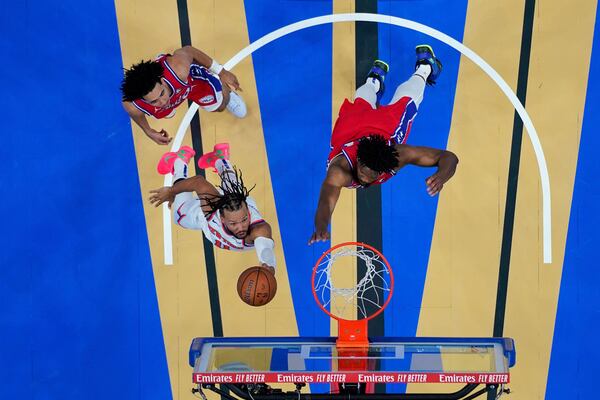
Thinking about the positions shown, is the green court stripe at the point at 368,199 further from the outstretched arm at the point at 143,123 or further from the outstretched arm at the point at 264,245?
the outstretched arm at the point at 143,123

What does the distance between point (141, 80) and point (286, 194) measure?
6.16ft

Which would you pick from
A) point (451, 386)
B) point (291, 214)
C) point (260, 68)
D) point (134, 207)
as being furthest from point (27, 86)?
point (451, 386)

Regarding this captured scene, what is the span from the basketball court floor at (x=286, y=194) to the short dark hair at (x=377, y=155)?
56.2 inches

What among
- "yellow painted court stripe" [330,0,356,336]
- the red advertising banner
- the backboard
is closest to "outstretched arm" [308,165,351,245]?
the backboard

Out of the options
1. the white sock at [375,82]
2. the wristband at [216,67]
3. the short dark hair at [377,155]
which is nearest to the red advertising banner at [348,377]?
the short dark hair at [377,155]

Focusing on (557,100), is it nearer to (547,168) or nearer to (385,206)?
(547,168)

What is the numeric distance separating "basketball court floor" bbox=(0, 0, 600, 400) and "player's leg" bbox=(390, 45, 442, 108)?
0.24 m

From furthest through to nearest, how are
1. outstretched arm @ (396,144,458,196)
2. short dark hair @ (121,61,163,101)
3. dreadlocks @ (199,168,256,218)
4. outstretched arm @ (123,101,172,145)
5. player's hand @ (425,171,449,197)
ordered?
outstretched arm @ (123,101,172,145)
short dark hair @ (121,61,163,101)
outstretched arm @ (396,144,458,196)
dreadlocks @ (199,168,256,218)
player's hand @ (425,171,449,197)

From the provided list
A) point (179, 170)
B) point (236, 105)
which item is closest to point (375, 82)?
point (236, 105)

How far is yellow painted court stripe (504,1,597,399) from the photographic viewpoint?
7629mm

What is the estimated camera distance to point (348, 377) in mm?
5883

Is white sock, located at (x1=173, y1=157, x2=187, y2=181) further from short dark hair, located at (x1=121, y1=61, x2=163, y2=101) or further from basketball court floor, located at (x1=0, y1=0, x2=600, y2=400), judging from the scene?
short dark hair, located at (x1=121, y1=61, x2=163, y2=101)

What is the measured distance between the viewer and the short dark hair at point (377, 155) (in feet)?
21.0

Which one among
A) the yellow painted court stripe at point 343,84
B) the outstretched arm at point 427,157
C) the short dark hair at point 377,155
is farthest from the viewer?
the yellow painted court stripe at point 343,84
